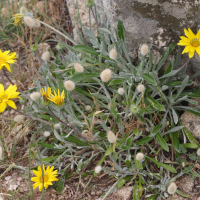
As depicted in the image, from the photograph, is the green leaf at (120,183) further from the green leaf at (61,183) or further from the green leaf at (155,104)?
the green leaf at (155,104)

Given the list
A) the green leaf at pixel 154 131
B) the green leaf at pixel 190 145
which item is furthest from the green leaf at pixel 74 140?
the green leaf at pixel 190 145

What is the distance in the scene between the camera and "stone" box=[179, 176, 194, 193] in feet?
6.36

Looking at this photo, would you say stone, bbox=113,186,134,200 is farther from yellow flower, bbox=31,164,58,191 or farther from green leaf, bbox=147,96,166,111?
green leaf, bbox=147,96,166,111

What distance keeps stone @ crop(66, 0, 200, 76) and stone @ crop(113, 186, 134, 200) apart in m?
1.16

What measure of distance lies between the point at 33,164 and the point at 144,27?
1.57 metres

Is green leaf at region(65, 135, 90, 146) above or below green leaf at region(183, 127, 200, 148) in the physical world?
above

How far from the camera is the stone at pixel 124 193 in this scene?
192 cm

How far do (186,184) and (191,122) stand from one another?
52 cm

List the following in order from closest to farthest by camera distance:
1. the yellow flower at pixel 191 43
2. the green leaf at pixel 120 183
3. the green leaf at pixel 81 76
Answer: the yellow flower at pixel 191 43, the green leaf at pixel 120 183, the green leaf at pixel 81 76

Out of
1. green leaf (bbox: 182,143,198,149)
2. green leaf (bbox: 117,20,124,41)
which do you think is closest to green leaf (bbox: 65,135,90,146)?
green leaf (bbox: 182,143,198,149)

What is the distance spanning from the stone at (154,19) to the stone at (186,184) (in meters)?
0.96

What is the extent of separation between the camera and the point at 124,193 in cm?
194

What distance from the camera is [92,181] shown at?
2.09m

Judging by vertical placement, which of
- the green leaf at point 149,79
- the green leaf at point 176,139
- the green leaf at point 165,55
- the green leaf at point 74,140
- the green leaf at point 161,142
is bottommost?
the green leaf at point 176,139
